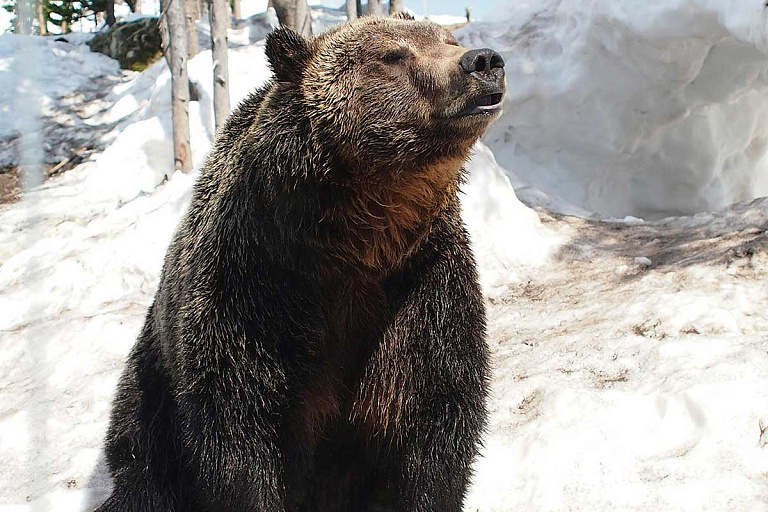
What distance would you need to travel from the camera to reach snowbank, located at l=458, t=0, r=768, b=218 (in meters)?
10.6

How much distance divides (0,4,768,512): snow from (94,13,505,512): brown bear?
2.72ft

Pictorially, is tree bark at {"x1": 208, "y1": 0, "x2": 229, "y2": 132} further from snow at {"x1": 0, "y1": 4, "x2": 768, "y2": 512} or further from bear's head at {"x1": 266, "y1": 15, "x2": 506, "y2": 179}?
bear's head at {"x1": 266, "y1": 15, "x2": 506, "y2": 179}

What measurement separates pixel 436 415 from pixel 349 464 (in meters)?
0.59

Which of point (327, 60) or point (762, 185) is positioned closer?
point (327, 60)

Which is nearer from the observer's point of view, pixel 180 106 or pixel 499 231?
pixel 499 231

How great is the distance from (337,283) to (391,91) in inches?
32.9

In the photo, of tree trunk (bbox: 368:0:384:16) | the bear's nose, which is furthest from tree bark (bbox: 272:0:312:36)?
the bear's nose

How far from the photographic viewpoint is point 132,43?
21.9 m

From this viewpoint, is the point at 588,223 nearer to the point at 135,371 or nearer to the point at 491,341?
the point at 491,341

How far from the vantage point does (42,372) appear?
6754mm

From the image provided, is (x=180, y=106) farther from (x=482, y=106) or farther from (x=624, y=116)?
(x=482, y=106)

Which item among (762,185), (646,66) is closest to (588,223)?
(646,66)

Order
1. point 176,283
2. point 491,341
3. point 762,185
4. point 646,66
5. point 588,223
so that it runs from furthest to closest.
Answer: point 762,185 → point 646,66 → point 588,223 → point 491,341 → point 176,283

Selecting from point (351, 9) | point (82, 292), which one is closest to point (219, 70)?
point (351, 9)
